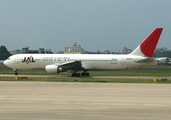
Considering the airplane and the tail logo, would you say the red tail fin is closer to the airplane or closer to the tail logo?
the airplane

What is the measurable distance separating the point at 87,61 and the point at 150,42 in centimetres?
1010

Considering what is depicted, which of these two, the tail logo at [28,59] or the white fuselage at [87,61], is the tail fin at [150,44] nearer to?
the white fuselage at [87,61]

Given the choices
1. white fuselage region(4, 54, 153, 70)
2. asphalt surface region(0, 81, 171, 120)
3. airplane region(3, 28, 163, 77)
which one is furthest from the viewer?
white fuselage region(4, 54, 153, 70)

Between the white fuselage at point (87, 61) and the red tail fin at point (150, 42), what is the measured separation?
4.29 ft

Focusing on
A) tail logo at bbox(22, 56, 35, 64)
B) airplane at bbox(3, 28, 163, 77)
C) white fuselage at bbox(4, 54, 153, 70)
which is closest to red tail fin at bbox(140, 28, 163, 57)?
airplane at bbox(3, 28, 163, 77)

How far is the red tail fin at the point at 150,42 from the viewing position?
34047 millimetres

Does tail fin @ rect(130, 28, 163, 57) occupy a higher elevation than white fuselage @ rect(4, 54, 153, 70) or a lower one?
higher

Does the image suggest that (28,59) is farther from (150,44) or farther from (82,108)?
(82,108)

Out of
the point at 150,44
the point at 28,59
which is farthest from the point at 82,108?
the point at 28,59

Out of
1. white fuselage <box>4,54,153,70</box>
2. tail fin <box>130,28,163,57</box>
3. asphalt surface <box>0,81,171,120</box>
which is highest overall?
tail fin <box>130,28,163,57</box>

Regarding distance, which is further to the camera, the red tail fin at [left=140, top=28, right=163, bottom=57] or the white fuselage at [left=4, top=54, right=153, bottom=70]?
the white fuselage at [left=4, top=54, right=153, bottom=70]

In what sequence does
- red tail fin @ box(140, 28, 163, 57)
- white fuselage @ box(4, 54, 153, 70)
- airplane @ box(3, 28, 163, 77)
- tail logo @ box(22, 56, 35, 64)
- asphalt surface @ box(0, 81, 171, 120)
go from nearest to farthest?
1. asphalt surface @ box(0, 81, 171, 120)
2. red tail fin @ box(140, 28, 163, 57)
3. airplane @ box(3, 28, 163, 77)
4. white fuselage @ box(4, 54, 153, 70)
5. tail logo @ box(22, 56, 35, 64)

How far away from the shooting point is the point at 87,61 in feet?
116

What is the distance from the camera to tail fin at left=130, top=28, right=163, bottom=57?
34.1 metres
